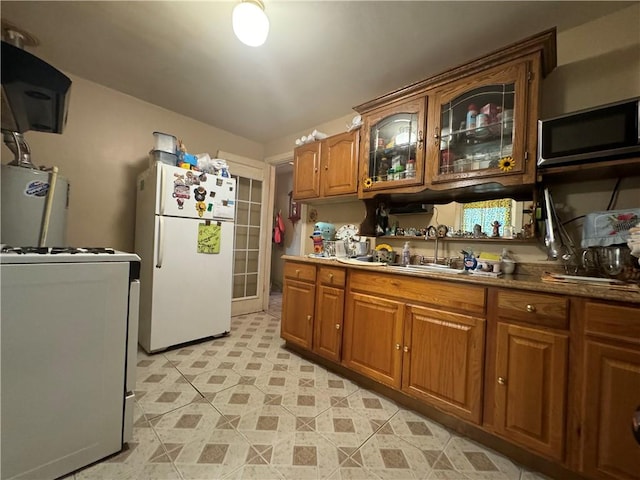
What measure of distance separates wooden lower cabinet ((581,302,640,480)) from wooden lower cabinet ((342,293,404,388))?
31.1 inches

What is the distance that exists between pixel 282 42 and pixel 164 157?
139cm

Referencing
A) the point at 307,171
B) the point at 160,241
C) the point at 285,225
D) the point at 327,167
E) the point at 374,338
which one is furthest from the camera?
the point at 285,225

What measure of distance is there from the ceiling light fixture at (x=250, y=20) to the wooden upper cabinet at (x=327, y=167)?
3.39 feet

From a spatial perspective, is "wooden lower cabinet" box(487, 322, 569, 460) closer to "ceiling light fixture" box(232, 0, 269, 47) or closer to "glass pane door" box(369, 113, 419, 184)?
"glass pane door" box(369, 113, 419, 184)

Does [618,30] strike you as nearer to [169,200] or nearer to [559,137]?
[559,137]

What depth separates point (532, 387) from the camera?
3.67 feet

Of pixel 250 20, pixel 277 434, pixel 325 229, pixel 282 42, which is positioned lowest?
pixel 277 434

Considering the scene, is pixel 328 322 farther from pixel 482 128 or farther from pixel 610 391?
pixel 482 128

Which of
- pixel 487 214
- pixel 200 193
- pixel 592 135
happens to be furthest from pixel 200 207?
pixel 592 135

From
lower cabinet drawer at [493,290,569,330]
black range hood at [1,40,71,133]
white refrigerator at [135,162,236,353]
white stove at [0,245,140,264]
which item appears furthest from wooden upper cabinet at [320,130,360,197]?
black range hood at [1,40,71,133]

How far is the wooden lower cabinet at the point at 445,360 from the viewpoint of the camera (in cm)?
127

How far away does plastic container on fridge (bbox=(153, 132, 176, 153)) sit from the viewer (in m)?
→ 2.20

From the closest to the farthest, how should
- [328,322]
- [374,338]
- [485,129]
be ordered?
[485,129]
[374,338]
[328,322]

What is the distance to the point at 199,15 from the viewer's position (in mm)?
1544
